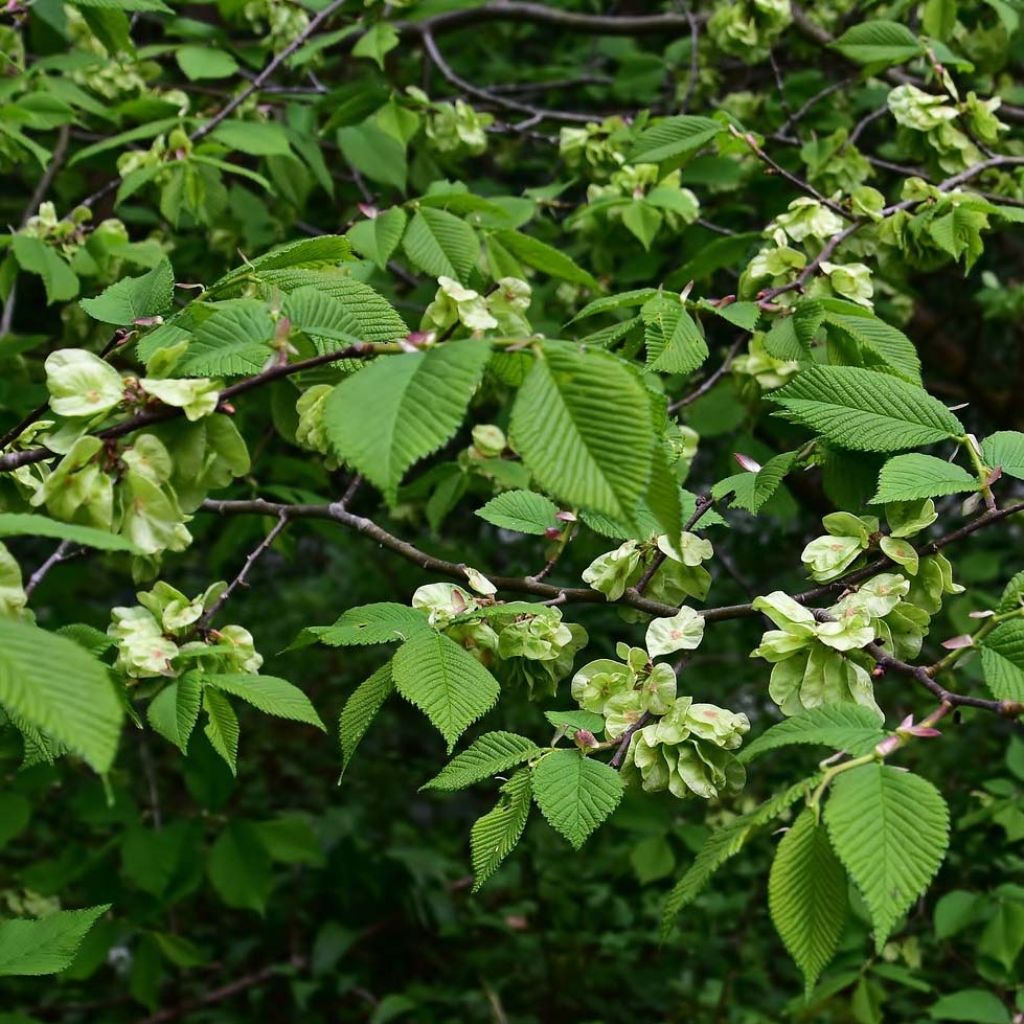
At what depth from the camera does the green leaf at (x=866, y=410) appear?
1459mm

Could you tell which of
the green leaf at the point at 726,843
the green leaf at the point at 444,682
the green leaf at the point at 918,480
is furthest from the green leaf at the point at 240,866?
the green leaf at the point at 918,480

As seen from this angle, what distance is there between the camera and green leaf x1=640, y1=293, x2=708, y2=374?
1736 mm

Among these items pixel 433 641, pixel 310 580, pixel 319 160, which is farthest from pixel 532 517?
pixel 310 580

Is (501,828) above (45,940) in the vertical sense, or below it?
above

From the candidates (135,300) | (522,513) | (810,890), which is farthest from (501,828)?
(135,300)

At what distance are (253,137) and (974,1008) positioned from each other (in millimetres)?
2483

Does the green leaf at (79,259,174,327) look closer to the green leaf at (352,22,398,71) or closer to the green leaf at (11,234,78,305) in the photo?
the green leaf at (11,234,78,305)

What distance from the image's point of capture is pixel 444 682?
4.55 feet

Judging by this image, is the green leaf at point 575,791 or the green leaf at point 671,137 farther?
the green leaf at point 671,137

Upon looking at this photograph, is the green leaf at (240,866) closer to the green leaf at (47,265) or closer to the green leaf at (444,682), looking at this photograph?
the green leaf at (47,265)

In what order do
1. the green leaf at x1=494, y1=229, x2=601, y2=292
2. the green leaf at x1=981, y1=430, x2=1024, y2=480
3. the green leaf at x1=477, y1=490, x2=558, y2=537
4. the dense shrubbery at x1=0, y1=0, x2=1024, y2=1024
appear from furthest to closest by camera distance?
the green leaf at x1=494, y1=229, x2=601, y2=292
the green leaf at x1=477, y1=490, x2=558, y2=537
the green leaf at x1=981, y1=430, x2=1024, y2=480
the dense shrubbery at x1=0, y1=0, x2=1024, y2=1024

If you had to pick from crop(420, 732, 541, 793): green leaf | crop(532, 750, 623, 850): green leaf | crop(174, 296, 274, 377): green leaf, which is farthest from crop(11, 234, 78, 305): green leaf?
crop(532, 750, 623, 850): green leaf

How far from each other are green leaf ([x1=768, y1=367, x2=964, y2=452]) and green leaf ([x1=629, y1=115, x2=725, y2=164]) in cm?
109

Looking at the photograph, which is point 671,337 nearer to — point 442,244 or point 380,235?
point 442,244
